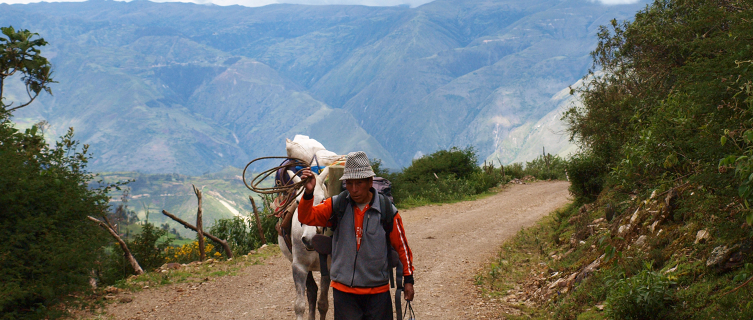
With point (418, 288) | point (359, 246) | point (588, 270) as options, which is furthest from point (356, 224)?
point (418, 288)

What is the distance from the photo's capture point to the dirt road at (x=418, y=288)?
6699 millimetres

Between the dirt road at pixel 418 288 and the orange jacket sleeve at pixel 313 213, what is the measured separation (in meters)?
3.29

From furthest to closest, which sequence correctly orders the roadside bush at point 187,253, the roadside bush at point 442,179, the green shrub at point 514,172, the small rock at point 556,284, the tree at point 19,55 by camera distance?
the green shrub at point 514,172
the roadside bush at point 442,179
the roadside bush at point 187,253
the tree at point 19,55
the small rock at point 556,284

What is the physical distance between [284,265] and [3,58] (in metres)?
7.11

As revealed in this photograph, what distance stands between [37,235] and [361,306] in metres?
5.16

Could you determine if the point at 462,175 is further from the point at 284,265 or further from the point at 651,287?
the point at 651,287

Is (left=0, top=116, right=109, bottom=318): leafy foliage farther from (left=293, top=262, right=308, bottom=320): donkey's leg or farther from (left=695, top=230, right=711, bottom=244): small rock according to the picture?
(left=695, top=230, right=711, bottom=244): small rock

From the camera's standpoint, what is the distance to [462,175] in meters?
24.8

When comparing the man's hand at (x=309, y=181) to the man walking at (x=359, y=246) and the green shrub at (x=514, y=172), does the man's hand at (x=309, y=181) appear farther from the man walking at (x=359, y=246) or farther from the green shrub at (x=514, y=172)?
the green shrub at (x=514, y=172)

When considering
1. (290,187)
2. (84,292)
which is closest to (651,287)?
(290,187)

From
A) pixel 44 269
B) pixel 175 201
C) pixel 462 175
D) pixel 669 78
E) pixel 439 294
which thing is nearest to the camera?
pixel 44 269

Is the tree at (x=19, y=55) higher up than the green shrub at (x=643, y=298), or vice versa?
the tree at (x=19, y=55)

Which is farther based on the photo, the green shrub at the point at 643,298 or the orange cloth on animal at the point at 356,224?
the green shrub at the point at 643,298

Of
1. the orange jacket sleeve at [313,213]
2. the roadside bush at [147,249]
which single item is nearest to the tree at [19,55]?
the roadside bush at [147,249]
